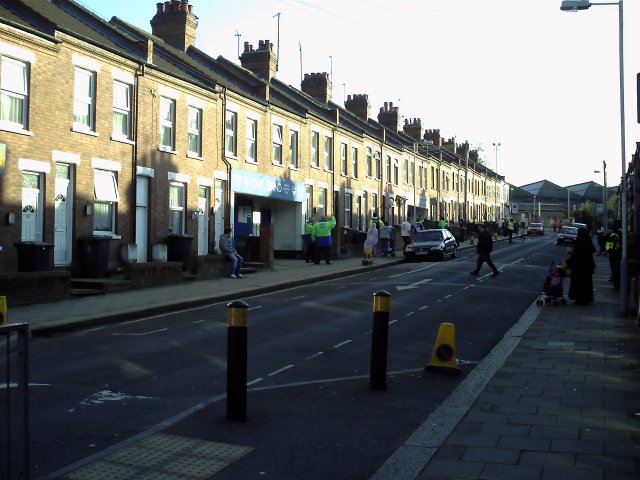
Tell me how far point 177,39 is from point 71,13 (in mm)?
8064

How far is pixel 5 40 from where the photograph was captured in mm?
17641

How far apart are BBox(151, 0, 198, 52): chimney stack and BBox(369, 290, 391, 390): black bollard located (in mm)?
25886

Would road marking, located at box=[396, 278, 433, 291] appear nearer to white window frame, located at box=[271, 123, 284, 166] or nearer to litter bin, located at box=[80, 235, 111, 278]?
litter bin, located at box=[80, 235, 111, 278]

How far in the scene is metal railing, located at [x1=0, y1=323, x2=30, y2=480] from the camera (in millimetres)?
4441

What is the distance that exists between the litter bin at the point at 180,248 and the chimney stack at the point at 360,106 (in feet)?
103

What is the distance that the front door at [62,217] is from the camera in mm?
19391

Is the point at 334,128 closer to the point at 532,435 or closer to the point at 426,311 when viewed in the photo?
the point at 426,311

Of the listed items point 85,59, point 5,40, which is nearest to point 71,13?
point 85,59

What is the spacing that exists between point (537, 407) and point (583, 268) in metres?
10.3

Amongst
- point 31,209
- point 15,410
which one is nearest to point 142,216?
point 31,209

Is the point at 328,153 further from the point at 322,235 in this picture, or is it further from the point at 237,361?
the point at 237,361

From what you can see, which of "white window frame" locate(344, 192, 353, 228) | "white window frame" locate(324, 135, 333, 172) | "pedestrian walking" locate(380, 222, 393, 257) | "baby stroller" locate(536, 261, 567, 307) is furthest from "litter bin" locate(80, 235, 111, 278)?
"white window frame" locate(344, 192, 353, 228)

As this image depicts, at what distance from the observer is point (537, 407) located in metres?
7.14

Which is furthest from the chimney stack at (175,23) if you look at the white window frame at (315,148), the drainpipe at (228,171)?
the white window frame at (315,148)
